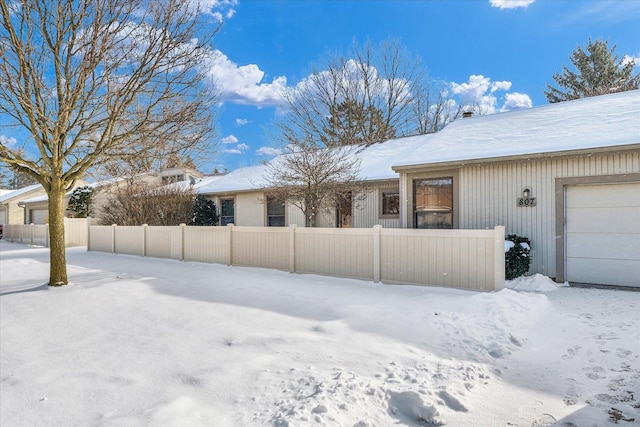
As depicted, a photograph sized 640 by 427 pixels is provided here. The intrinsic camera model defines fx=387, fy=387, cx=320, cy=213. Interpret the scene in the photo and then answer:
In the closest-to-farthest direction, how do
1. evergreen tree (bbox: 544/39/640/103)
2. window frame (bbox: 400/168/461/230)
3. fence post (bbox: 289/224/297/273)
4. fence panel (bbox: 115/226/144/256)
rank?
fence post (bbox: 289/224/297/273)
window frame (bbox: 400/168/461/230)
fence panel (bbox: 115/226/144/256)
evergreen tree (bbox: 544/39/640/103)

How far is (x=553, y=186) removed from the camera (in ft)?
26.5

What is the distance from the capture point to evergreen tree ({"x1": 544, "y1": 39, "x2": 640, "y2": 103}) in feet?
76.6

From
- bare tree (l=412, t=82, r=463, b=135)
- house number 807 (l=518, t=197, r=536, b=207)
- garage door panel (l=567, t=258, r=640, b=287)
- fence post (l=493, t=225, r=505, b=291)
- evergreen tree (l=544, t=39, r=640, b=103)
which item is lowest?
garage door panel (l=567, t=258, r=640, b=287)

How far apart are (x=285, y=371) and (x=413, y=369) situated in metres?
1.14

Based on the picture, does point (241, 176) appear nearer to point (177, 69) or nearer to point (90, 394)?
point (177, 69)

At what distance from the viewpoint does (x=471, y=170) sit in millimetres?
9141

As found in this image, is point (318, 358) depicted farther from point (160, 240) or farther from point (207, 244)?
point (160, 240)

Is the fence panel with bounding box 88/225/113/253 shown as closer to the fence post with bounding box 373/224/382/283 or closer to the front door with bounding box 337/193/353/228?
the front door with bounding box 337/193/353/228

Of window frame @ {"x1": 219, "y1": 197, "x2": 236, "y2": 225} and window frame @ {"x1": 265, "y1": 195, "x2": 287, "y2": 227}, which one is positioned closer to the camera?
window frame @ {"x1": 265, "y1": 195, "x2": 287, "y2": 227}

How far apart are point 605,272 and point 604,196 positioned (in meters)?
1.49

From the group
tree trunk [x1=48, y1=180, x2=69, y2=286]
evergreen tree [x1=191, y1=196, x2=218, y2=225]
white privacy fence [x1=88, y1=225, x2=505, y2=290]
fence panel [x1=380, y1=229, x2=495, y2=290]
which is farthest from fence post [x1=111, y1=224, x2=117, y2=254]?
fence panel [x1=380, y1=229, x2=495, y2=290]

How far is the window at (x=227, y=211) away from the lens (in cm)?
1670

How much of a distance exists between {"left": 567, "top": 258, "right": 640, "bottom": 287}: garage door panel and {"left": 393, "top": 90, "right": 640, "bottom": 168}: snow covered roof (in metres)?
2.26

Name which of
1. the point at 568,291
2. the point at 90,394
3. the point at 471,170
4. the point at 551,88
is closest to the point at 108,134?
the point at 90,394
